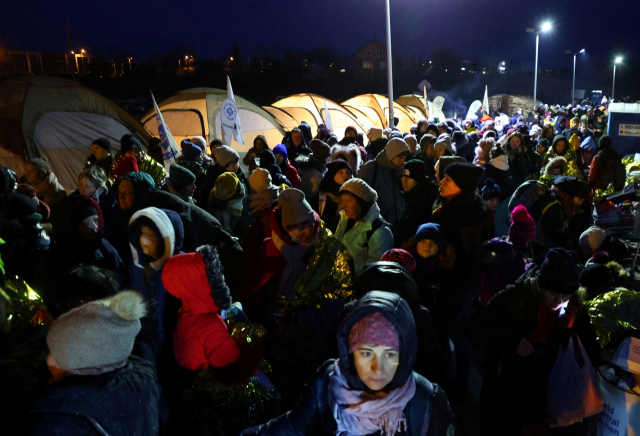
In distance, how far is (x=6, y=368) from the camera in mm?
1955

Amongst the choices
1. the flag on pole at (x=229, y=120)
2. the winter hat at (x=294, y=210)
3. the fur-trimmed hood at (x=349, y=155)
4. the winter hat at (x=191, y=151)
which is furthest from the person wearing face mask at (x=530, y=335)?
the flag on pole at (x=229, y=120)

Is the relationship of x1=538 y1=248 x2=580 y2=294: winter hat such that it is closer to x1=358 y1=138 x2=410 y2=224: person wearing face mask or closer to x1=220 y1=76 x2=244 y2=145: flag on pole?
x1=358 y1=138 x2=410 y2=224: person wearing face mask

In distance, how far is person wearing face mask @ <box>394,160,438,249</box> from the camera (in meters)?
4.53

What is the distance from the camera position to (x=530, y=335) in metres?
2.49

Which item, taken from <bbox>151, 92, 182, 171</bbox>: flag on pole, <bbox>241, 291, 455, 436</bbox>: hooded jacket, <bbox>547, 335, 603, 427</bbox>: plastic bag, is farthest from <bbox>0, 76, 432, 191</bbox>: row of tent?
<bbox>547, 335, 603, 427</bbox>: plastic bag

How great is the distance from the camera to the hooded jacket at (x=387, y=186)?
5.22 meters

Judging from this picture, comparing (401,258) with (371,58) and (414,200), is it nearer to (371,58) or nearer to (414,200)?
(414,200)

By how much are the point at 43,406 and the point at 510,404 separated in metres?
2.35

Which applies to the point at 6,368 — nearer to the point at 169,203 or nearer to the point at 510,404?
the point at 169,203

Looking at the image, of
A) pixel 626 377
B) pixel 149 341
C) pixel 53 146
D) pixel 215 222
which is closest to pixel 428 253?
pixel 626 377

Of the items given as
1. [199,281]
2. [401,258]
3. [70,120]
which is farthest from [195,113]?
[199,281]

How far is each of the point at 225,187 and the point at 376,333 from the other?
131 inches

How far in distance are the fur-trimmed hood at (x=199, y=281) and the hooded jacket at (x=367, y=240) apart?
4.98ft

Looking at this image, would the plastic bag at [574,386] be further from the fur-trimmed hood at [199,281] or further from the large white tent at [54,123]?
the large white tent at [54,123]
